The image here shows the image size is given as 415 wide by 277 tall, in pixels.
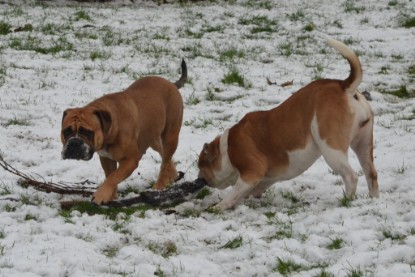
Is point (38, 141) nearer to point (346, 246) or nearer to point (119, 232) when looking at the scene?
point (119, 232)

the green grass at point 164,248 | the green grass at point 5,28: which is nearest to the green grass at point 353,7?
the green grass at point 5,28

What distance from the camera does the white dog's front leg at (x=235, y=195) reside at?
5820mm

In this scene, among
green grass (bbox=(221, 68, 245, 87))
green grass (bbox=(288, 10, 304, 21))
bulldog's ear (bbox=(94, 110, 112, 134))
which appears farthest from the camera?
green grass (bbox=(288, 10, 304, 21))

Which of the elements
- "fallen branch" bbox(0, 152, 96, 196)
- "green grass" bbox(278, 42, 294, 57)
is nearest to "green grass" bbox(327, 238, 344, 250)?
"fallen branch" bbox(0, 152, 96, 196)

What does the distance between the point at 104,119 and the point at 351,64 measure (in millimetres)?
2172

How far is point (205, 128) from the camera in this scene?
841 centimetres

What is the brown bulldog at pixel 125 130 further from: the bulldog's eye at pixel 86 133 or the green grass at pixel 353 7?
the green grass at pixel 353 7

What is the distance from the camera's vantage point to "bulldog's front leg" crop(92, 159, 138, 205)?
18.7 ft

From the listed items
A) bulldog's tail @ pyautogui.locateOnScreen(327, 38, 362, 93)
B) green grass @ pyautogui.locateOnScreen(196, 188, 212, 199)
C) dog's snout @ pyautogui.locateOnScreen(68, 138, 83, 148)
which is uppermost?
bulldog's tail @ pyautogui.locateOnScreen(327, 38, 362, 93)

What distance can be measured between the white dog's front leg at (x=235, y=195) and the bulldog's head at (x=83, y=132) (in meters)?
1.21

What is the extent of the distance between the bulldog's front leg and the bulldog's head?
29 cm

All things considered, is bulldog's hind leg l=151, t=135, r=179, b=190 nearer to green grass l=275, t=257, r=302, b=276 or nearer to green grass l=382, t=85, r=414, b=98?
green grass l=275, t=257, r=302, b=276

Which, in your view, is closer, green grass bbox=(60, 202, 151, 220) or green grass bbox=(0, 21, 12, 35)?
green grass bbox=(60, 202, 151, 220)

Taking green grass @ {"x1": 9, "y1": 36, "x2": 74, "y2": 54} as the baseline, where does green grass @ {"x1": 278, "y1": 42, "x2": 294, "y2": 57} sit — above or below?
above
